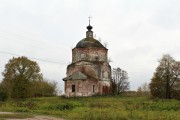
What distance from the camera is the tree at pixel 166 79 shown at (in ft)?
145

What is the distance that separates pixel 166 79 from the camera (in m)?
44.3

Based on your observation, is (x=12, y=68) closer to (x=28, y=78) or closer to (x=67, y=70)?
(x=28, y=78)

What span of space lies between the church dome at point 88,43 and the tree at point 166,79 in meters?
14.2

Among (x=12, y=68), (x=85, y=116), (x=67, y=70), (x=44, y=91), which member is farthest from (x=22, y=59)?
(x=85, y=116)

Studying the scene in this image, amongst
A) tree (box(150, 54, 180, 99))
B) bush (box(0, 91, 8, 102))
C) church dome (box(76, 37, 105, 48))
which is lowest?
bush (box(0, 91, 8, 102))

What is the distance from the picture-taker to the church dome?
55156mm

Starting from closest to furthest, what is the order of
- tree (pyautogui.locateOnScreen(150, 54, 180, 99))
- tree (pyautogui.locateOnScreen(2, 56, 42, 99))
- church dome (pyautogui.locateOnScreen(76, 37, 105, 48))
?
tree (pyautogui.locateOnScreen(150, 54, 180, 99)) → tree (pyautogui.locateOnScreen(2, 56, 42, 99)) → church dome (pyautogui.locateOnScreen(76, 37, 105, 48))

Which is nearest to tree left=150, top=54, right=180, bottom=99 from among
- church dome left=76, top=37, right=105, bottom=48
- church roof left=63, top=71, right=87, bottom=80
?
church roof left=63, top=71, right=87, bottom=80

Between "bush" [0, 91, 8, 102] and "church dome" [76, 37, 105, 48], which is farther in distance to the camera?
"church dome" [76, 37, 105, 48]

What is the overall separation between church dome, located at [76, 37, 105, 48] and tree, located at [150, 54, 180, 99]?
1423 centimetres

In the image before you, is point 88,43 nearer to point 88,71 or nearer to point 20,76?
point 88,71

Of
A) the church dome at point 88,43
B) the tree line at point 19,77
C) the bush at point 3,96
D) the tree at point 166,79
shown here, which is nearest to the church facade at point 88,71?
the church dome at point 88,43

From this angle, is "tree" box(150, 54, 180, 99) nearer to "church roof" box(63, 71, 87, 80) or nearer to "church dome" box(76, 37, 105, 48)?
"church roof" box(63, 71, 87, 80)

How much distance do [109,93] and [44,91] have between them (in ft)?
71.7
